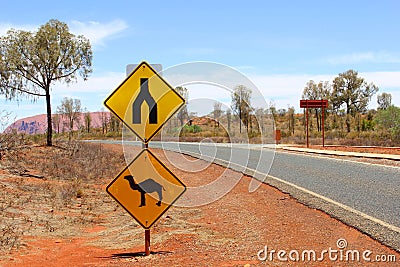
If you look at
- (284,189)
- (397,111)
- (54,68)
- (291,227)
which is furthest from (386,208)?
(397,111)

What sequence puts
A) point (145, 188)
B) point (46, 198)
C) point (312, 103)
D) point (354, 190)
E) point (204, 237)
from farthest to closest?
point (312, 103) → point (46, 198) → point (354, 190) → point (204, 237) → point (145, 188)

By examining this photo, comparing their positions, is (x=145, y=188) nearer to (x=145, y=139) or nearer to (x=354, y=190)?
(x=145, y=139)

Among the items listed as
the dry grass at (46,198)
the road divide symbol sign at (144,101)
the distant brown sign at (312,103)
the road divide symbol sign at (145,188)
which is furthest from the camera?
the distant brown sign at (312,103)

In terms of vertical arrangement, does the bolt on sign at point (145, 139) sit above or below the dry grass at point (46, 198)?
above

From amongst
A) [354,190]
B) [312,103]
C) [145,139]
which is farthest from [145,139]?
[312,103]

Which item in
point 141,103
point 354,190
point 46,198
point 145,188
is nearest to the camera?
point 145,188

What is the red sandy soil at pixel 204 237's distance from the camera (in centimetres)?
659

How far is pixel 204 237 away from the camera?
7.88 metres

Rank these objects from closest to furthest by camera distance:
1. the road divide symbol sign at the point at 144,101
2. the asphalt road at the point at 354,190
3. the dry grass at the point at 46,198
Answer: the road divide symbol sign at the point at 144,101 → the asphalt road at the point at 354,190 → the dry grass at the point at 46,198

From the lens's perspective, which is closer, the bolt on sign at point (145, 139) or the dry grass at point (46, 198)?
the bolt on sign at point (145, 139)

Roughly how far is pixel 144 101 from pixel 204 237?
2607 mm

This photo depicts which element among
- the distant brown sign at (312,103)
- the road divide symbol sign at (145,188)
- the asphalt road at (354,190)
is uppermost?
the distant brown sign at (312,103)

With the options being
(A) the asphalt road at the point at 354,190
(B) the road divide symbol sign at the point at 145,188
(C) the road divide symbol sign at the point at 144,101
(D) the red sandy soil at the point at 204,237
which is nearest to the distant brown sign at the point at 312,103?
(A) the asphalt road at the point at 354,190

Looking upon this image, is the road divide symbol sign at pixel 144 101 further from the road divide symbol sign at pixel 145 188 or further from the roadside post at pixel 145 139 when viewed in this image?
the road divide symbol sign at pixel 145 188
